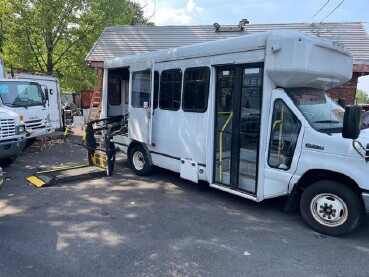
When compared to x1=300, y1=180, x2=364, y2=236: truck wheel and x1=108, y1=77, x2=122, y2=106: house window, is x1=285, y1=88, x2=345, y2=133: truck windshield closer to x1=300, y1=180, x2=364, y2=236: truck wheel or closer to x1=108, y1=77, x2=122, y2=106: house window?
x1=300, y1=180, x2=364, y2=236: truck wheel

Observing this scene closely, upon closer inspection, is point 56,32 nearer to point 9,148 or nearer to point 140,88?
point 9,148

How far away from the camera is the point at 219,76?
5762mm

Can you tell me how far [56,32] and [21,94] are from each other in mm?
10225

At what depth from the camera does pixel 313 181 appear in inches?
193

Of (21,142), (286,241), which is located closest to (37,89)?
(21,142)

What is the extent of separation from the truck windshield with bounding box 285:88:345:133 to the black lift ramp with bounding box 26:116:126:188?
4.44 m

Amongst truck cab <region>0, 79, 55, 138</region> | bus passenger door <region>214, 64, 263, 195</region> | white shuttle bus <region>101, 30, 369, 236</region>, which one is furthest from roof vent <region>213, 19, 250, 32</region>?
bus passenger door <region>214, 64, 263, 195</region>

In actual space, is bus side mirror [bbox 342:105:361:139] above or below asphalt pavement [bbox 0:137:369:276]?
above

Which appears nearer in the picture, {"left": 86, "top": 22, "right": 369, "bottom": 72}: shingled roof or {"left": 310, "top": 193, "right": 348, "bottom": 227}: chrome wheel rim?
{"left": 310, "top": 193, "right": 348, "bottom": 227}: chrome wheel rim

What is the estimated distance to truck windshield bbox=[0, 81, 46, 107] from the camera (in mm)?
9914

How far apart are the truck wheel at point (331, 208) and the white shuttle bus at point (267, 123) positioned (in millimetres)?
13

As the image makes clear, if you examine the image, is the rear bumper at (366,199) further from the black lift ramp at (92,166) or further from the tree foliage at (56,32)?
the tree foliage at (56,32)

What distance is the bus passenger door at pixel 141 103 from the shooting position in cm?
709

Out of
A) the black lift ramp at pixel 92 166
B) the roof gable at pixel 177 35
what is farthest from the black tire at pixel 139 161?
the roof gable at pixel 177 35
